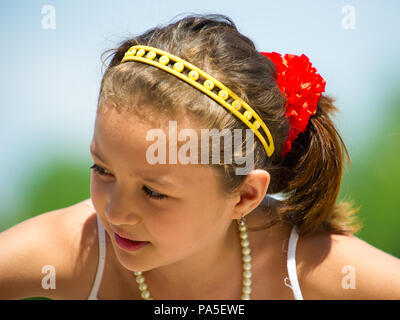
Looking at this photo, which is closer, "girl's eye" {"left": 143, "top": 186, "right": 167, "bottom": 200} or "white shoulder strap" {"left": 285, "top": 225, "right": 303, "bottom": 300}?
"girl's eye" {"left": 143, "top": 186, "right": 167, "bottom": 200}

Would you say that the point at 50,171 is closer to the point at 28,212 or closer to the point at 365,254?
the point at 28,212

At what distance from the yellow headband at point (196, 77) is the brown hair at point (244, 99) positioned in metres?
0.01

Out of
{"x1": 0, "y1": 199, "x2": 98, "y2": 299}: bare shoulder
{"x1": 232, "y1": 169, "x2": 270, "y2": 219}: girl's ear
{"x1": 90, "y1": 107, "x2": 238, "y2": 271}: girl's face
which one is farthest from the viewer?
{"x1": 0, "y1": 199, "x2": 98, "y2": 299}: bare shoulder

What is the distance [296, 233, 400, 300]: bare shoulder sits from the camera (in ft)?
4.67

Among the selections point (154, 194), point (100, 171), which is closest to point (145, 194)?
point (154, 194)

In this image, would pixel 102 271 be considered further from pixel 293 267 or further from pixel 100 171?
pixel 293 267

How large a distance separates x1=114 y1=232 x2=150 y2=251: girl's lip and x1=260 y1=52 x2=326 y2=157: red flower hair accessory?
0.50 meters

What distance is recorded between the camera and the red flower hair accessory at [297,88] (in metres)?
1.33

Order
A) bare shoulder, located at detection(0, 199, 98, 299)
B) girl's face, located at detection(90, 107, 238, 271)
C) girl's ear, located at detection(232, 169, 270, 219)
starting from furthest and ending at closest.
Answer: bare shoulder, located at detection(0, 199, 98, 299), girl's ear, located at detection(232, 169, 270, 219), girl's face, located at detection(90, 107, 238, 271)

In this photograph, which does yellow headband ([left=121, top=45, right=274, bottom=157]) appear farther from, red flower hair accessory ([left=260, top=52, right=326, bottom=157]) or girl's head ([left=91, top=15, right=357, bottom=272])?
red flower hair accessory ([left=260, top=52, right=326, bottom=157])

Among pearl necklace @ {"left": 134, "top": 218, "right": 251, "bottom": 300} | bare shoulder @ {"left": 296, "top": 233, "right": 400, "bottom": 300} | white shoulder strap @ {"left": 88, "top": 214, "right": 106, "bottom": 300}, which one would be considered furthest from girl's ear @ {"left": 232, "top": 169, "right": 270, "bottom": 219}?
white shoulder strap @ {"left": 88, "top": 214, "right": 106, "bottom": 300}

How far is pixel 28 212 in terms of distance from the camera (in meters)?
2.68


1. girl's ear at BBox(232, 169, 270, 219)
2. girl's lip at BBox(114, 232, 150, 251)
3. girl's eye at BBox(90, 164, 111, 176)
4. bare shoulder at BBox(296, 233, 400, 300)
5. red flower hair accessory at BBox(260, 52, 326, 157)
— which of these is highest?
red flower hair accessory at BBox(260, 52, 326, 157)
